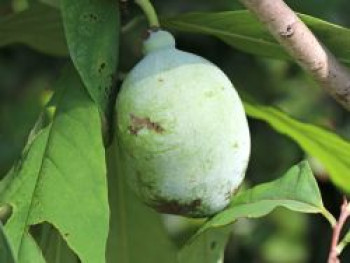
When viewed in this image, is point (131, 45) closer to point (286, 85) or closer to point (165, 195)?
point (286, 85)

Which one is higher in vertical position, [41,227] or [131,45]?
[41,227]

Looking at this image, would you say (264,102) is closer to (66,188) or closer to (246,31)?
(246,31)

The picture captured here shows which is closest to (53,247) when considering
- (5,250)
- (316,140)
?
(5,250)

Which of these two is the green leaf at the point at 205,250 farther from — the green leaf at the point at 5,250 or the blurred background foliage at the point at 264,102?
the blurred background foliage at the point at 264,102

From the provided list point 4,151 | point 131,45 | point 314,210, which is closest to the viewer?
point 314,210

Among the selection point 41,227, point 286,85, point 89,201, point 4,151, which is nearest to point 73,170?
point 89,201
